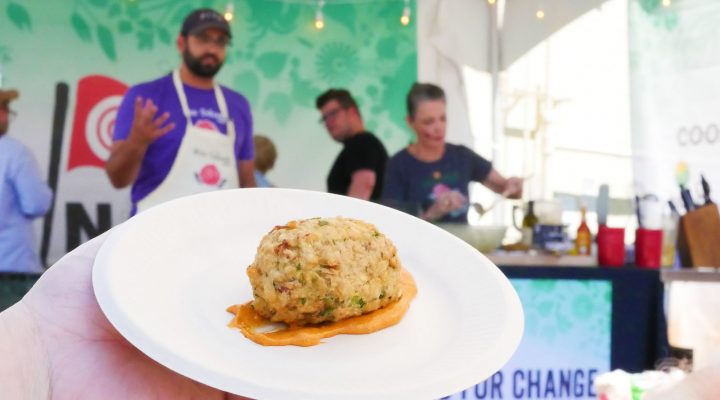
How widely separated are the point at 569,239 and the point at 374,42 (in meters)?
2.00

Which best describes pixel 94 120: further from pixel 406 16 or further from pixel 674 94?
pixel 674 94

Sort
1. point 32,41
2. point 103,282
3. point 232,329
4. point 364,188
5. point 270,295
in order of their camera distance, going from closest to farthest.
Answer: point 103,282, point 232,329, point 270,295, point 32,41, point 364,188

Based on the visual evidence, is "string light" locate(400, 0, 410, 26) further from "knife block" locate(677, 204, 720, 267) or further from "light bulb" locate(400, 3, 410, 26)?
"knife block" locate(677, 204, 720, 267)

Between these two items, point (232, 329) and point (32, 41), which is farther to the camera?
point (32, 41)

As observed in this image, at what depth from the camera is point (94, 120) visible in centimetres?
384

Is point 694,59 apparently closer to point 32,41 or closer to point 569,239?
point 569,239

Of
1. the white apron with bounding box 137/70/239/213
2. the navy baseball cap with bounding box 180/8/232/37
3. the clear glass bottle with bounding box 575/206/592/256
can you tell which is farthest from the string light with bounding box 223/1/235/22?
the clear glass bottle with bounding box 575/206/592/256

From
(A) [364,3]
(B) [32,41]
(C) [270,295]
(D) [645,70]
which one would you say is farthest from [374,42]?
(C) [270,295]

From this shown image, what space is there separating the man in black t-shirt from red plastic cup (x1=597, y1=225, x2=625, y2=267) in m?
1.53

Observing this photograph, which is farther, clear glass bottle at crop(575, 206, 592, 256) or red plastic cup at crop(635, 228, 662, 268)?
clear glass bottle at crop(575, 206, 592, 256)

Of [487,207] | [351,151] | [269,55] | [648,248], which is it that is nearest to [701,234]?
[648,248]

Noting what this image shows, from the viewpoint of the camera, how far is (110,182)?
3.81 m

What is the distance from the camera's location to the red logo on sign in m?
3.82

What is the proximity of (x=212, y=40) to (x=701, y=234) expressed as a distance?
3.24 m
